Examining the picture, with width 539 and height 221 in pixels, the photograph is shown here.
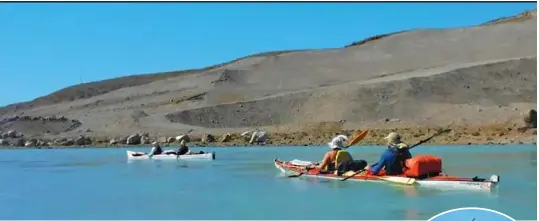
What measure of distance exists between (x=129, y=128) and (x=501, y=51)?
30.1 metres

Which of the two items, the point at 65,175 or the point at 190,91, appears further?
the point at 190,91

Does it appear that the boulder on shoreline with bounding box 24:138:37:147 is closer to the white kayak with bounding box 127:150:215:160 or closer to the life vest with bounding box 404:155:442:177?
the white kayak with bounding box 127:150:215:160

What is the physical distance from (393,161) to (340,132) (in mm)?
24122

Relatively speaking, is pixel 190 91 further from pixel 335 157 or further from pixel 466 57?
pixel 335 157

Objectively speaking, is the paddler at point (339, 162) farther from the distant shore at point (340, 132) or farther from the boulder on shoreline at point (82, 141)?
the boulder on shoreline at point (82, 141)

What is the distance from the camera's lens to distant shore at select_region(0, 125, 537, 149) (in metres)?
32.2

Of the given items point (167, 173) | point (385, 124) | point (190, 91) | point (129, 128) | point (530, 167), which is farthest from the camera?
point (190, 91)

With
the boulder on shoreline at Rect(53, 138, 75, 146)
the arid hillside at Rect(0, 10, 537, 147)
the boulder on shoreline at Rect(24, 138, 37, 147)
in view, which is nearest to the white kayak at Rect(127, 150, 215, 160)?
the boulder on shoreline at Rect(53, 138, 75, 146)

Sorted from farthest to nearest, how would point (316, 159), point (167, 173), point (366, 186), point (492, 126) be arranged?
point (492, 126), point (316, 159), point (167, 173), point (366, 186)

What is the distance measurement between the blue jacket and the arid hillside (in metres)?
22.9

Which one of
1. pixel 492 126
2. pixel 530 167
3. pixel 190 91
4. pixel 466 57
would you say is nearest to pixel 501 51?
pixel 466 57

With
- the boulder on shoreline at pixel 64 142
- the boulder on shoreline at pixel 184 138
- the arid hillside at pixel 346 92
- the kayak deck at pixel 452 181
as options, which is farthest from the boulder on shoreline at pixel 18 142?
the kayak deck at pixel 452 181

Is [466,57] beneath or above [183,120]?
above

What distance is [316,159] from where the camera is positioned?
2350 centimetres
